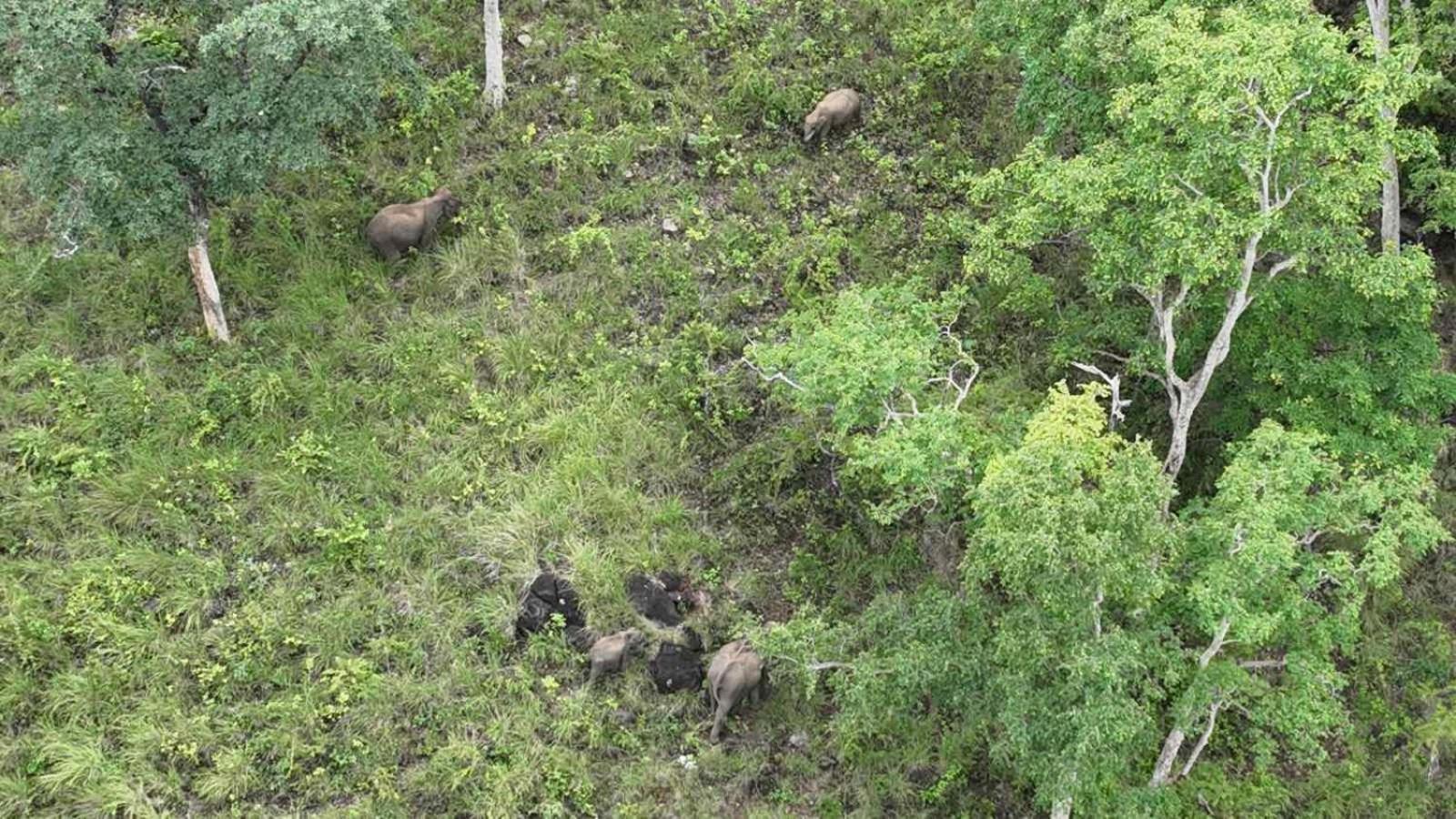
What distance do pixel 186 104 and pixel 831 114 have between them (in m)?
9.79

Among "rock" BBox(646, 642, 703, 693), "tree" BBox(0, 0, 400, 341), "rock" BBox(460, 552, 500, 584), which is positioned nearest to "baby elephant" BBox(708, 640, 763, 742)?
"rock" BBox(646, 642, 703, 693)

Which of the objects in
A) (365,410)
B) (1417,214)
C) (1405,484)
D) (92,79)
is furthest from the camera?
(1417,214)

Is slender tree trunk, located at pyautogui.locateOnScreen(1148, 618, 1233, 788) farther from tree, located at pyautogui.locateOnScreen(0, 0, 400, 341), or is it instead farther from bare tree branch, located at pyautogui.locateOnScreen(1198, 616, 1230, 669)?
tree, located at pyautogui.locateOnScreen(0, 0, 400, 341)

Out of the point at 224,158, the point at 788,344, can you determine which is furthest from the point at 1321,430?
the point at 224,158

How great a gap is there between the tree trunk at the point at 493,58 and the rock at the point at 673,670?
9.72m

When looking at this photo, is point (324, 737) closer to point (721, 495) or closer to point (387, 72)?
point (721, 495)

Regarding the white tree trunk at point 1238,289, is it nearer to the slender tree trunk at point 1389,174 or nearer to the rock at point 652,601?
the slender tree trunk at point 1389,174

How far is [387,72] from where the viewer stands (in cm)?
1484

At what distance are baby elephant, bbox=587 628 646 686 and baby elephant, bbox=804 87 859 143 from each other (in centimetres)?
940

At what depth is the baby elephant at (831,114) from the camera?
60.4 feet

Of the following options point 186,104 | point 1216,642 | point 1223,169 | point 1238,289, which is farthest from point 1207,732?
point 186,104

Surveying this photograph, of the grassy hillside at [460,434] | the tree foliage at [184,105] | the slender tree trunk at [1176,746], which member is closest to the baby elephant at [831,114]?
the grassy hillside at [460,434]

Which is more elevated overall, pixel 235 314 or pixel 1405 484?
pixel 1405 484

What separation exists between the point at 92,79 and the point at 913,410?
1029cm
